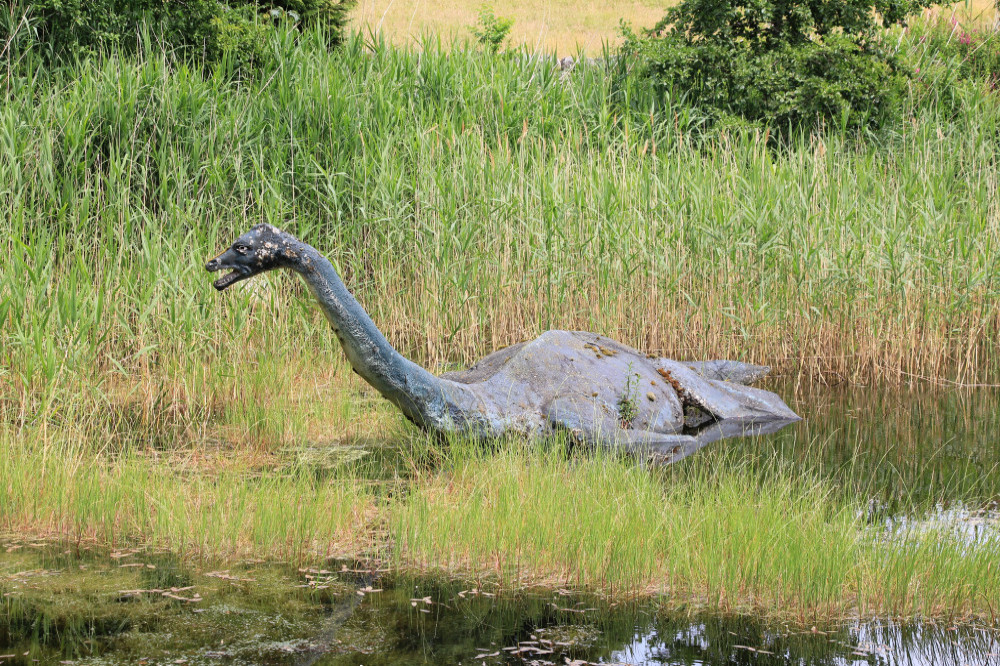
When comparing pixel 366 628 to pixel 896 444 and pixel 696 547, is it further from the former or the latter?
pixel 896 444

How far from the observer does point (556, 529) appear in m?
3.93

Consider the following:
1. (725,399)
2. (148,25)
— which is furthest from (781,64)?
(148,25)

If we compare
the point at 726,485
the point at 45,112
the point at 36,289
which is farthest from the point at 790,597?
the point at 45,112

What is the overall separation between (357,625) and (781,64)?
376 inches

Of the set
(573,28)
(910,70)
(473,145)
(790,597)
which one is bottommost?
(790,597)

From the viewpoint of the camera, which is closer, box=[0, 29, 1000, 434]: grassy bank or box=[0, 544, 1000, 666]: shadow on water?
box=[0, 544, 1000, 666]: shadow on water

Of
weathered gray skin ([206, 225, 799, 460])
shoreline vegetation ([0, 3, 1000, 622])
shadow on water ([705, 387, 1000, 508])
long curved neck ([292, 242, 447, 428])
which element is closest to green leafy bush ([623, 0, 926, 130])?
shoreline vegetation ([0, 3, 1000, 622])

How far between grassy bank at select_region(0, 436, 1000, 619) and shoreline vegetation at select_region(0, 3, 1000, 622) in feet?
0.04

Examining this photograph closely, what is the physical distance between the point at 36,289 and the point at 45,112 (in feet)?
8.84

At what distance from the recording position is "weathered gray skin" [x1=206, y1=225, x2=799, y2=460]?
15.0ft

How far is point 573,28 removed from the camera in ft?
88.6

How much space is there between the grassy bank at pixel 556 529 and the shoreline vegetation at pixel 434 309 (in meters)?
0.01

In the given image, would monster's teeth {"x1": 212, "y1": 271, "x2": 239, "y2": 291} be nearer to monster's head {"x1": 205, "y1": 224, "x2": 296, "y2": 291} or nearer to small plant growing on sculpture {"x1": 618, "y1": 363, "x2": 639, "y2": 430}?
monster's head {"x1": 205, "y1": 224, "x2": 296, "y2": 291}

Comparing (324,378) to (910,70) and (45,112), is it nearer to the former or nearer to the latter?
(45,112)
